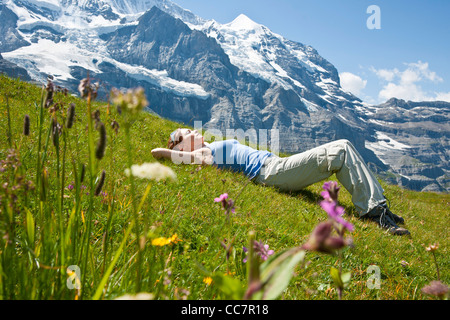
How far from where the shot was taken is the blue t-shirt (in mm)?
7348

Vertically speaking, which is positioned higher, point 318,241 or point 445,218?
point 318,241

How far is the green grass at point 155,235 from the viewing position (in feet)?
4.41

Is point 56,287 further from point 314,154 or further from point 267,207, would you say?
point 314,154

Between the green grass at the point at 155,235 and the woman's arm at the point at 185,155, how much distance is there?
38 centimetres

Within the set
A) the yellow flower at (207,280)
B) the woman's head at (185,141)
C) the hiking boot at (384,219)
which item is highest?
the woman's head at (185,141)

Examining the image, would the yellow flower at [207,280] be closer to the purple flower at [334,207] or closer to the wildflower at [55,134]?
the purple flower at [334,207]

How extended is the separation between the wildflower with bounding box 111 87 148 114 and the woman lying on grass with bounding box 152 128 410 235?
17.1 feet

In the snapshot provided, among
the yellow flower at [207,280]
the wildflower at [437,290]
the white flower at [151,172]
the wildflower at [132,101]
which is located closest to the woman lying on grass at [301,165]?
the yellow flower at [207,280]

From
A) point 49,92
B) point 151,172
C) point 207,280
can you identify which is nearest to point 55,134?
point 49,92

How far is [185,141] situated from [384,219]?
5.10 meters

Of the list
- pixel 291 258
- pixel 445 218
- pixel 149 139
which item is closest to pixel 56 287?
pixel 291 258

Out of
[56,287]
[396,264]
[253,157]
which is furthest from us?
[253,157]
